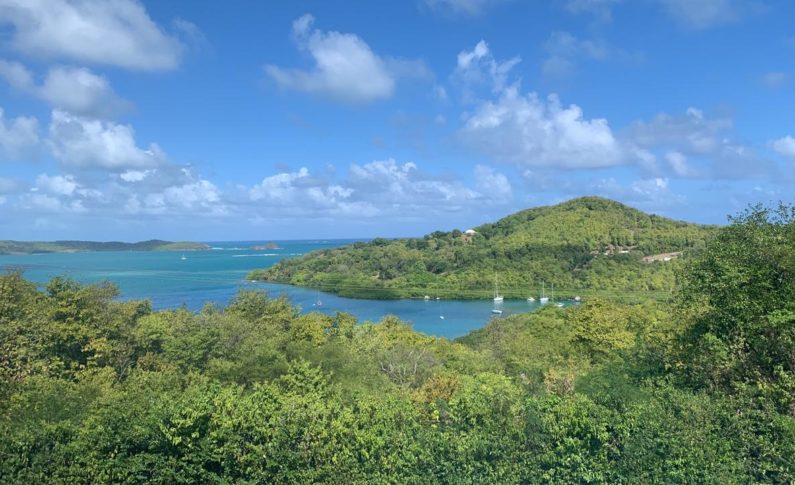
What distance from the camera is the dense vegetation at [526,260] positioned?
7906cm

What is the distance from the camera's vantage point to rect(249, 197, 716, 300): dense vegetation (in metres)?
79.1

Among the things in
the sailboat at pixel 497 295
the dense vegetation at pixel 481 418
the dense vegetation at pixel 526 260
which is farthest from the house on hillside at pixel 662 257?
the dense vegetation at pixel 481 418

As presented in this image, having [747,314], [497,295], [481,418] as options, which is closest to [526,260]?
[497,295]

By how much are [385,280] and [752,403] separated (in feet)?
279

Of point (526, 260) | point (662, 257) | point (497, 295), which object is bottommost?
point (497, 295)

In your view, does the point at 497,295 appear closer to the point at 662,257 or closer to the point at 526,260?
the point at 526,260

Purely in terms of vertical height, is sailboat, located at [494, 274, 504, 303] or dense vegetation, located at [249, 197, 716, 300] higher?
dense vegetation, located at [249, 197, 716, 300]

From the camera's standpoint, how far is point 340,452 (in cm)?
815

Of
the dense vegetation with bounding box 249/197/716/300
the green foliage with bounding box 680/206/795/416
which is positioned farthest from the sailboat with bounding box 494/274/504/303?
the green foliage with bounding box 680/206/795/416

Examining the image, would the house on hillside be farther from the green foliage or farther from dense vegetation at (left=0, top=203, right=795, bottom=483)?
the green foliage

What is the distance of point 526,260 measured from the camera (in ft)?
297

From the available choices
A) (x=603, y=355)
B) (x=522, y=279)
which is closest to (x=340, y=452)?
(x=603, y=355)

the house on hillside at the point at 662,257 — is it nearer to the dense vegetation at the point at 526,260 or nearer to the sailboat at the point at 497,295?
the dense vegetation at the point at 526,260

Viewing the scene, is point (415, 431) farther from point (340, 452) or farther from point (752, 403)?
point (752, 403)
